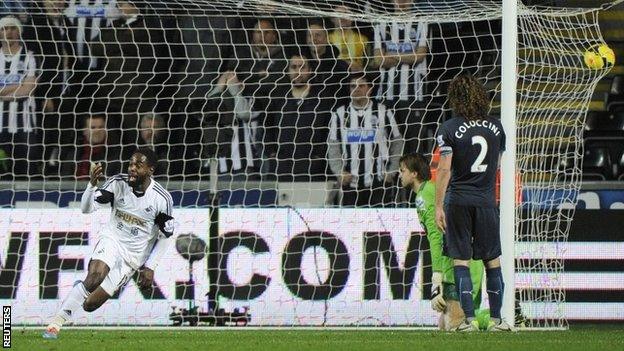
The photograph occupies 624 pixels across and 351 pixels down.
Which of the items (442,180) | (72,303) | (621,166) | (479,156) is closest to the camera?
(442,180)

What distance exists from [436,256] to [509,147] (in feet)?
3.59

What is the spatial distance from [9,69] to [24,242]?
2611mm

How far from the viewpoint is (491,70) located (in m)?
14.8

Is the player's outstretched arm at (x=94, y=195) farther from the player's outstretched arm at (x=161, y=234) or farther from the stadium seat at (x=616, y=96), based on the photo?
the stadium seat at (x=616, y=96)

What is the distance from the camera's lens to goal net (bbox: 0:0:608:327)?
13.3 m

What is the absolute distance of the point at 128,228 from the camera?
38.8 feet

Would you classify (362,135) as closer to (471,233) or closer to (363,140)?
(363,140)

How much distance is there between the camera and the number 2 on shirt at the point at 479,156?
10.6 meters

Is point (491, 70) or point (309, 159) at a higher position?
point (491, 70)

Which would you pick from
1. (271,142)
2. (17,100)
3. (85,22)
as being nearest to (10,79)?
(17,100)

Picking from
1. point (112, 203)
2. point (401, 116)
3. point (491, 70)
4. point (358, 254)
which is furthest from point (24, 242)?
point (491, 70)

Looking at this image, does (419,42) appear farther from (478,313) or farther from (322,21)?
(478,313)

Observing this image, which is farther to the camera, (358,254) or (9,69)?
(9,69)

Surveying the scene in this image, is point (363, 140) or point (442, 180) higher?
point (363, 140)
